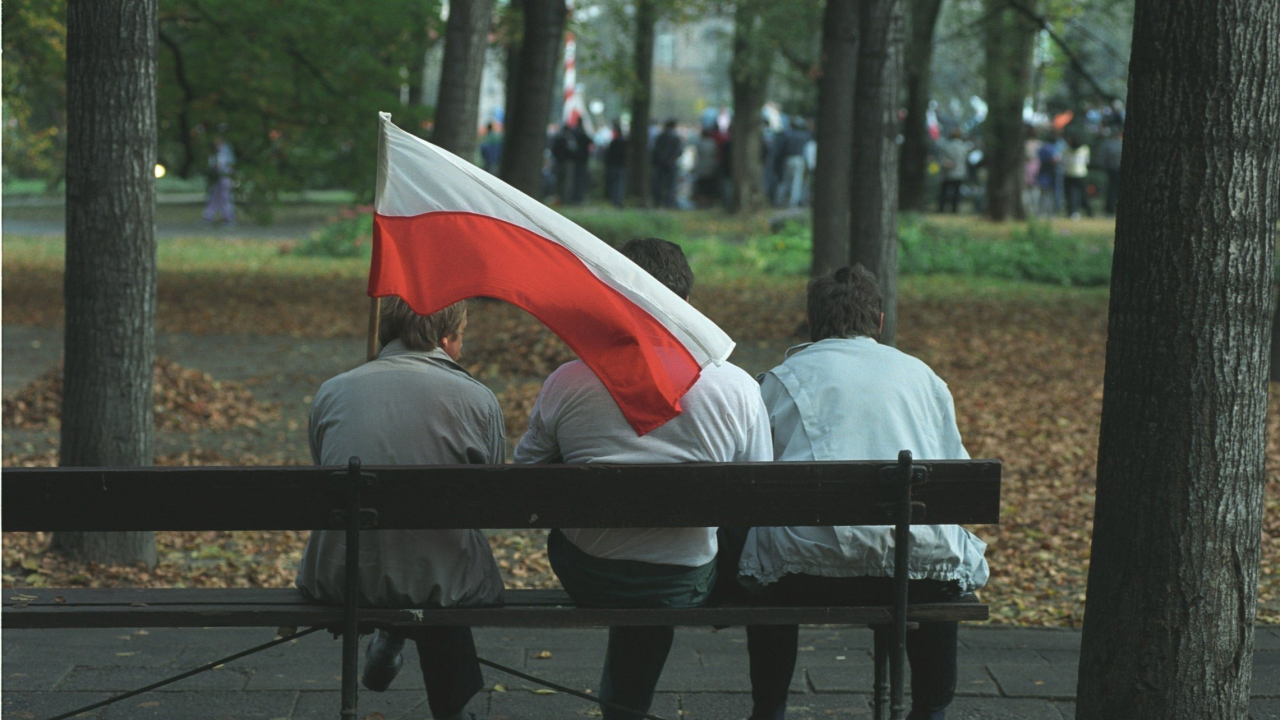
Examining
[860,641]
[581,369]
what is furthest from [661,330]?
[860,641]

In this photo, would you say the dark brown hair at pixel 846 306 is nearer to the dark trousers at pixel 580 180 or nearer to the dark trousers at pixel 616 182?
the dark trousers at pixel 616 182

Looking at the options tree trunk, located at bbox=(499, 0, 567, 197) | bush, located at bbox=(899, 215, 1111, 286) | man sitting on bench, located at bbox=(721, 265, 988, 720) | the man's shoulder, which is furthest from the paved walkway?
bush, located at bbox=(899, 215, 1111, 286)

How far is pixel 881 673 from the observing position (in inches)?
160

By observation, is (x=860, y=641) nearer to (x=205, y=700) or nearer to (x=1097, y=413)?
(x=205, y=700)

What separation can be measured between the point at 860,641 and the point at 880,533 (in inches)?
75.8

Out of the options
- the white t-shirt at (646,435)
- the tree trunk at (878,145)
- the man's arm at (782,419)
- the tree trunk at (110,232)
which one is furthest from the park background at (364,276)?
the white t-shirt at (646,435)

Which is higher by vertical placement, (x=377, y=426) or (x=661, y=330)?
(x=661, y=330)

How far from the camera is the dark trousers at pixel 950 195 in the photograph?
31500 millimetres

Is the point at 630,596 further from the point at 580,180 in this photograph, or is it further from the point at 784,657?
the point at 580,180

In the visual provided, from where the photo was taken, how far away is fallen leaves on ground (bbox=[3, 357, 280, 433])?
9.88 m

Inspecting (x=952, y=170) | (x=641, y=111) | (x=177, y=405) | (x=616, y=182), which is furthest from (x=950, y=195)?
(x=177, y=405)

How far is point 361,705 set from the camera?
196 inches

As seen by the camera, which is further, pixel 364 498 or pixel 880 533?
pixel 880 533

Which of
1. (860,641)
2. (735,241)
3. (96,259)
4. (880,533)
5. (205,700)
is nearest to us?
(880,533)
